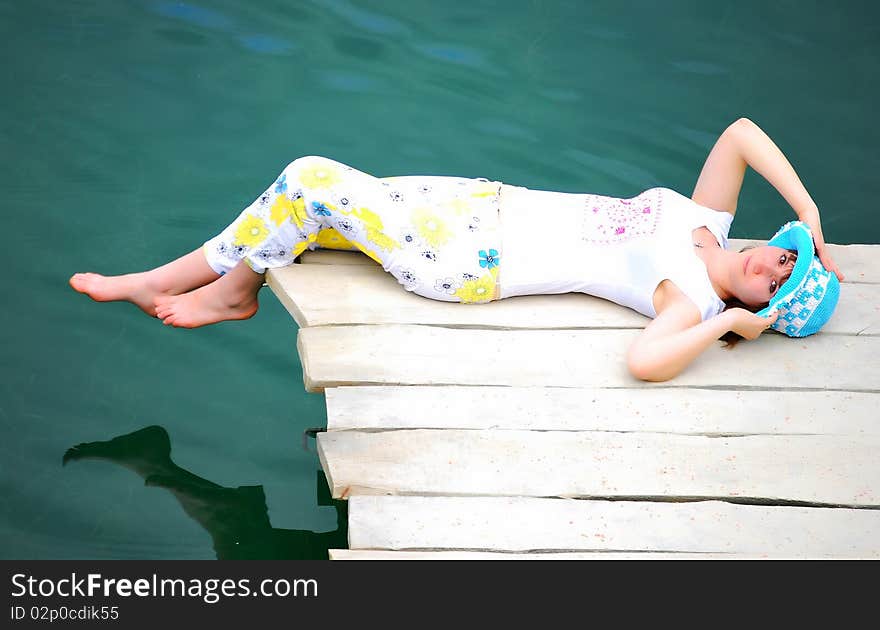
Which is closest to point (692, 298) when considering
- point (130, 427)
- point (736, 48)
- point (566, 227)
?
point (566, 227)

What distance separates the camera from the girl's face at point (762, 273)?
259 cm

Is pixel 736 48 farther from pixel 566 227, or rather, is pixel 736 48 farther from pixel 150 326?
pixel 150 326

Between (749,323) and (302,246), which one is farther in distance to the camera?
(302,246)

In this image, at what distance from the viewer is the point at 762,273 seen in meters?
2.59

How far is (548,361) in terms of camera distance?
2.57 metres

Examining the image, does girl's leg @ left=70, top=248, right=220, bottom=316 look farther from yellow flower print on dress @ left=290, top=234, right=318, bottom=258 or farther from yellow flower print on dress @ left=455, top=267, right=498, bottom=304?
yellow flower print on dress @ left=455, top=267, right=498, bottom=304

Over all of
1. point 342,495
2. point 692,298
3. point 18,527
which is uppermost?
point 692,298

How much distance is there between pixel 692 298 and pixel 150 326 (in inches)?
63.5

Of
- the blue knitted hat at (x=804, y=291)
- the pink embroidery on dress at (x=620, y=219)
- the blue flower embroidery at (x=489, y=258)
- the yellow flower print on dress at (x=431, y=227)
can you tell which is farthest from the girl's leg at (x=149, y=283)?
the blue knitted hat at (x=804, y=291)

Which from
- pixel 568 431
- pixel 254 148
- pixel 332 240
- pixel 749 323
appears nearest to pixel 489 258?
pixel 332 240

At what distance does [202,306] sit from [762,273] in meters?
1.39

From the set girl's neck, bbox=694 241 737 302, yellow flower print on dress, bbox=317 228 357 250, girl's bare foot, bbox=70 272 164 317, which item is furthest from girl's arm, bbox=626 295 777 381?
girl's bare foot, bbox=70 272 164 317

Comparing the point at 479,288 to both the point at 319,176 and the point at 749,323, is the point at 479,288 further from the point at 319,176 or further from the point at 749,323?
the point at 749,323

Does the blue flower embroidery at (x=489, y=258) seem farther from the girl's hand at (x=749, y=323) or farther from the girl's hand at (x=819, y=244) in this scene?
the girl's hand at (x=819, y=244)
